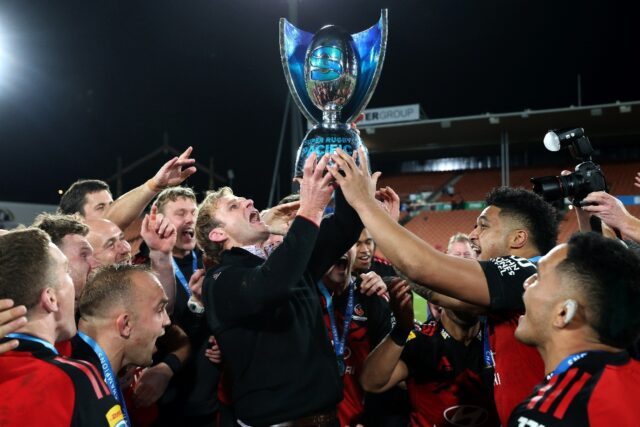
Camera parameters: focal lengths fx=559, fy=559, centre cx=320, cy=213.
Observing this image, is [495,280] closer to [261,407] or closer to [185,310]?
[261,407]

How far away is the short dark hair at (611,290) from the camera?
5.73ft

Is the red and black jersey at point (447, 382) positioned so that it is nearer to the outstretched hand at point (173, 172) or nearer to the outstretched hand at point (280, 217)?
the outstretched hand at point (280, 217)

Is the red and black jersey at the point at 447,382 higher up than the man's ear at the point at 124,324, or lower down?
lower down

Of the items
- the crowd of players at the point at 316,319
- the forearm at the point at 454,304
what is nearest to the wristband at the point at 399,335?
the crowd of players at the point at 316,319

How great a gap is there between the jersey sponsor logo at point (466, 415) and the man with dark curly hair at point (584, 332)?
1243 millimetres

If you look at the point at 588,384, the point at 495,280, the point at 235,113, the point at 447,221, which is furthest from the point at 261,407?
the point at 235,113

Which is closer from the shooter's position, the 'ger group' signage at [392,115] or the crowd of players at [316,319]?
the crowd of players at [316,319]

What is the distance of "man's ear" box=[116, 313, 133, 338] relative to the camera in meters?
2.43

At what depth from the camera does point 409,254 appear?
208 centimetres

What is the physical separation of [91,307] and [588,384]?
1.97 m

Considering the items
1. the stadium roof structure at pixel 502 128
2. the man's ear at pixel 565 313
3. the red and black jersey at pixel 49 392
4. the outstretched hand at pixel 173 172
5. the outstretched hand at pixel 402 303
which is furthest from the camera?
the stadium roof structure at pixel 502 128

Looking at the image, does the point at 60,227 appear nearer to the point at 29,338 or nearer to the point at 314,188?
the point at 29,338

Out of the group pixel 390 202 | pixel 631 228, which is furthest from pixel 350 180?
pixel 631 228

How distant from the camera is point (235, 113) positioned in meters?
27.0
